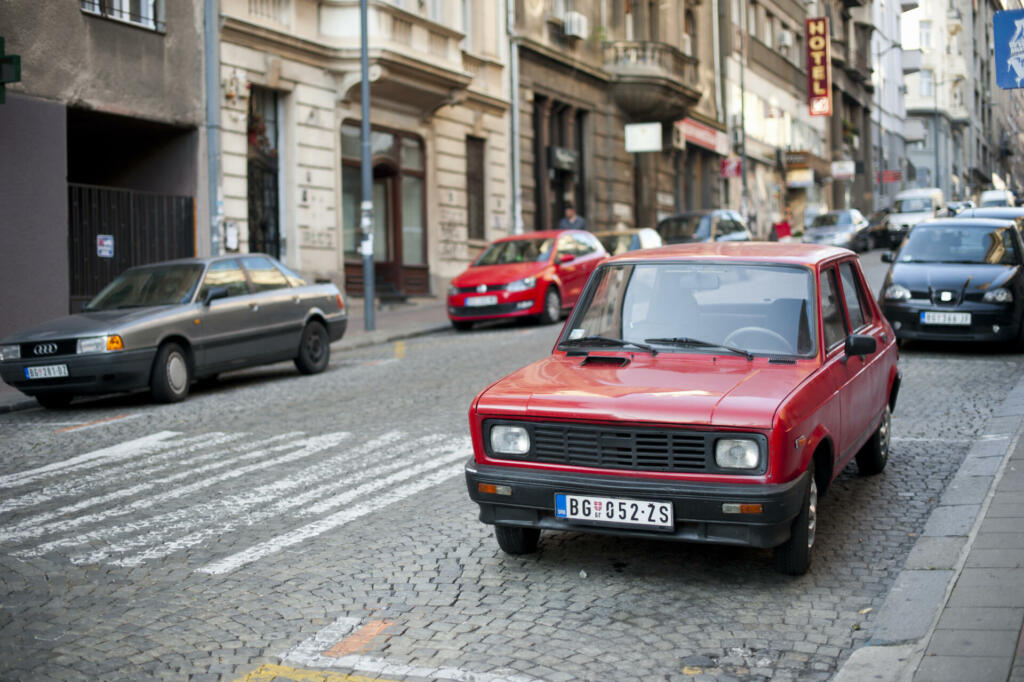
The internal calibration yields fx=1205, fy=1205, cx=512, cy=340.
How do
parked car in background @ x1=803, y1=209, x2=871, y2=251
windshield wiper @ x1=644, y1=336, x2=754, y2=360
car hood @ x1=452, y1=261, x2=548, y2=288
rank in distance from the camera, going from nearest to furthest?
windshield wiper @ x1=644, y1=336, x2=754, y2=360
car hood @ x1=452, y1=261, x2=548, y2=288
parked car in background @ x1=803, y1=209, x2=871, y2=251

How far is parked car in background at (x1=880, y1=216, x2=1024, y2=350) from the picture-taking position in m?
13.9

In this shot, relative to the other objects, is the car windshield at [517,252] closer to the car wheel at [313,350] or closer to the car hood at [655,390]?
the car wheel at [313,350]

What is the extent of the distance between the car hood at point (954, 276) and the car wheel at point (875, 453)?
6734 mm

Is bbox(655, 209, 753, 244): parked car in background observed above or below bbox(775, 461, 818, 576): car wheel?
above

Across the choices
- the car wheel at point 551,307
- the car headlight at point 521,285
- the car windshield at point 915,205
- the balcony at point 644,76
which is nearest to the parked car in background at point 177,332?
the car headlight at point 521,285

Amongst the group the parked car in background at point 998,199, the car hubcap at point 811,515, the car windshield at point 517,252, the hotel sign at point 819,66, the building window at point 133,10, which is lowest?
the car hubcap at point 811,515

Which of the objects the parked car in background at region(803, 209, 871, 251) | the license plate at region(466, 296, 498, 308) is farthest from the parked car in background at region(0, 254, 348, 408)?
the parked car in background at region(803, 209, 871, 251)

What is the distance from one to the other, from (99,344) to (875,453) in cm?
762

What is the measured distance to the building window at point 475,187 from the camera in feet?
94.7

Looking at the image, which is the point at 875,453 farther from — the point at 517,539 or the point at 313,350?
the point at 313,350

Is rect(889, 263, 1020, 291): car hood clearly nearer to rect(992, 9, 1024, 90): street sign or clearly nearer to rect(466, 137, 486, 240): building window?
rect(992, 9, 1024, 90): street sign

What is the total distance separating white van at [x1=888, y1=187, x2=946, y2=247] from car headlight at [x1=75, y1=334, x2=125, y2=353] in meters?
38.4

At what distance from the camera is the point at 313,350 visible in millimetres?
14781

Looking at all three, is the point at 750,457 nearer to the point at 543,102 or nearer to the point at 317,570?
the point at 317,570
